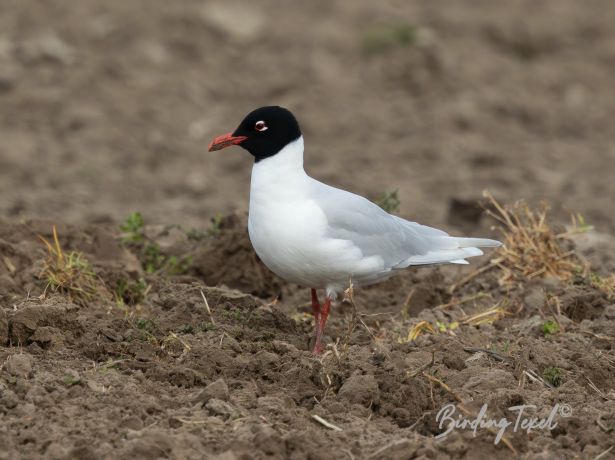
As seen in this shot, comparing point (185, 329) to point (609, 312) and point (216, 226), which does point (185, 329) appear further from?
point (609, 312)

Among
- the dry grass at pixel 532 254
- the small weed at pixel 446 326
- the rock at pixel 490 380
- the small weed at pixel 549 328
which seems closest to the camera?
the rock at pixel 490 380

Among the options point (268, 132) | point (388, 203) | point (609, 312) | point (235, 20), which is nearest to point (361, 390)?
point (268, 132)

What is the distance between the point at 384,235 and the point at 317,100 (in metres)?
8.61

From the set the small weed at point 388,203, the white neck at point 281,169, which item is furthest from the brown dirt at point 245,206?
the white neck at point 281,169

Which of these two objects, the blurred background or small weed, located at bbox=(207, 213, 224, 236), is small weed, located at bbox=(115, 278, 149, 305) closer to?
small weed, located at bbox=(207, 213, 224, 236)

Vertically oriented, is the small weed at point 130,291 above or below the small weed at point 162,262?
above

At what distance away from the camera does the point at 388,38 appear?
17.1 meters

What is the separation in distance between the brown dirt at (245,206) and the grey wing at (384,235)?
1.62ft

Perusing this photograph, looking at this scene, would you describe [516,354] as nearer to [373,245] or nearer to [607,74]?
[373,245]

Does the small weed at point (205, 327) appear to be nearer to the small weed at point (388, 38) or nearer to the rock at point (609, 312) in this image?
the rock at point (609, 312)

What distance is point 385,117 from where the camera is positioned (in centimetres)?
1572

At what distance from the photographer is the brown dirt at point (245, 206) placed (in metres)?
5.93

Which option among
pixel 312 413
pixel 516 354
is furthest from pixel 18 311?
pixel 516 354

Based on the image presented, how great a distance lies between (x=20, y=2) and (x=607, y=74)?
9009 millimetres
